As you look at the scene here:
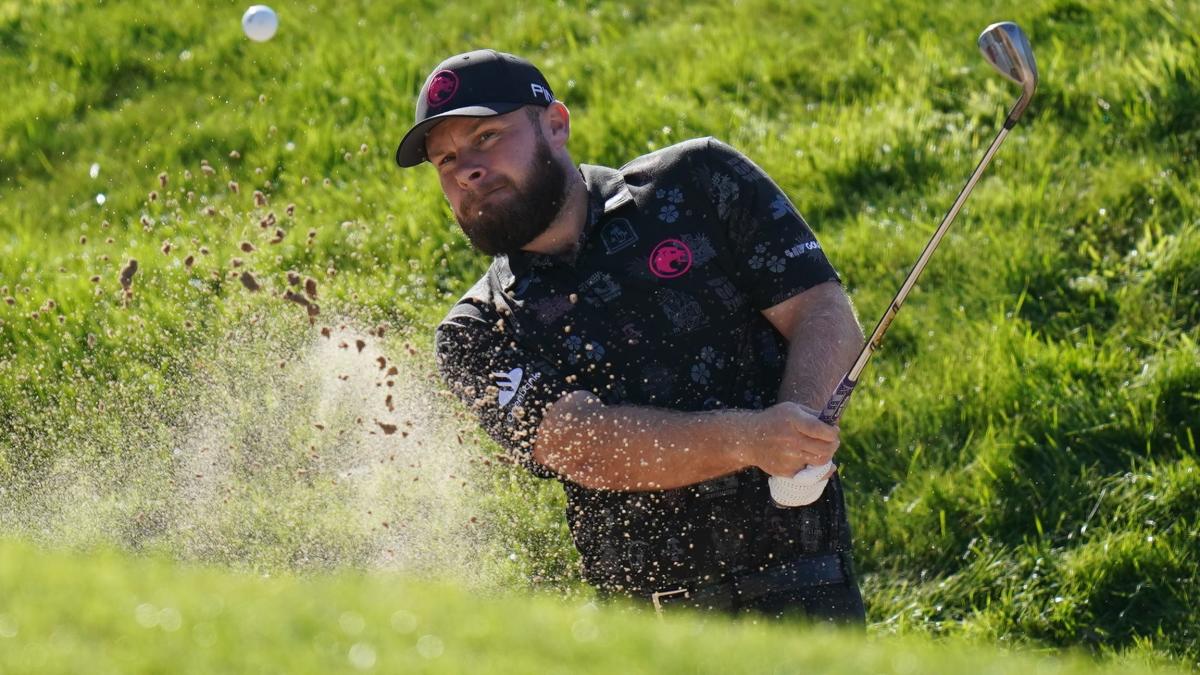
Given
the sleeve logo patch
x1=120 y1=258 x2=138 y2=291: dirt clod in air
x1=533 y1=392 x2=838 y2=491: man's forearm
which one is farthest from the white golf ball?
x1=533 y1=392 x2=838 y2=491: man's forearm

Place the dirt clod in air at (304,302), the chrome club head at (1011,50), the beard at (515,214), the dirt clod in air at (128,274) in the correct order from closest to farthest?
the chrome club head at (1011,50) < the beard at (515,214) < the dirt clod in air at (304,302) < the dirt clod in air at (128,274)

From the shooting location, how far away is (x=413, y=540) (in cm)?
612

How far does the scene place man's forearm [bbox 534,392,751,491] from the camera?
478cm

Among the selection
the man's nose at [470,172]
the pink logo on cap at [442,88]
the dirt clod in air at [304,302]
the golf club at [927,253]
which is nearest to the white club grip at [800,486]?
the golf club at [927,253]

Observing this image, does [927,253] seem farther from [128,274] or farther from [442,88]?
[128,274]

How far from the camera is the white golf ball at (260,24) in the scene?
372 inches

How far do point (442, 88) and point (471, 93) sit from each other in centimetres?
10

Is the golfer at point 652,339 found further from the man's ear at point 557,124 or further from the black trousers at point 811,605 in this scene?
the man's ear at point 557,124

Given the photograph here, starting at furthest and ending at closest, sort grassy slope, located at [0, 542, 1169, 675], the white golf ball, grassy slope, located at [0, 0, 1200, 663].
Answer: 1. the white golf ball
2. grassy slope, located at [0, 0, 1200, 663]
3. grassy slope, located at [0, 542, 1169, 675]

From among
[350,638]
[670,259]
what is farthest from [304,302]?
[350,638]

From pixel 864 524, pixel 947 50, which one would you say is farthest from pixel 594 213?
pixel 947 50

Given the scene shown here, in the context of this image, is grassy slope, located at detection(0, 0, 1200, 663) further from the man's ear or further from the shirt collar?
the man's ear

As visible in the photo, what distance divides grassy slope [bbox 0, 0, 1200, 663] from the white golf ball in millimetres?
92

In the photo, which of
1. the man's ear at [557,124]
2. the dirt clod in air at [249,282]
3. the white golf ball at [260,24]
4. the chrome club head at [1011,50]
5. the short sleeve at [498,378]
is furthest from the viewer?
the white golf ball at [260,24]
